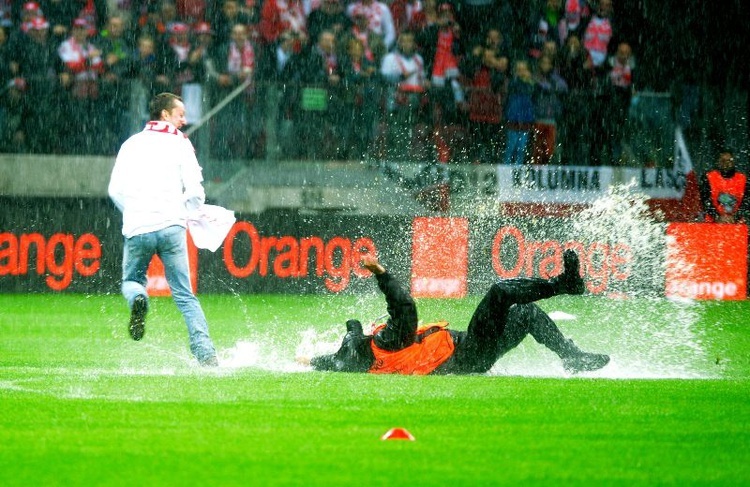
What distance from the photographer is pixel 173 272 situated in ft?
33.2

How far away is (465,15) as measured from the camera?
798 inches

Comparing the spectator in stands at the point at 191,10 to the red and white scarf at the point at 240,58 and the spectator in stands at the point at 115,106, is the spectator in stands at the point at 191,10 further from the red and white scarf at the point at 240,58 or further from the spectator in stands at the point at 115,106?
the spectator in stands at the point at 115,106

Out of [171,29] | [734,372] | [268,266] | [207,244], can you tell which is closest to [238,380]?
[207,244]

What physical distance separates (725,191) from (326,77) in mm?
5525

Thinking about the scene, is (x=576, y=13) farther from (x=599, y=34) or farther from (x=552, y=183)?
(x=552, y=183)

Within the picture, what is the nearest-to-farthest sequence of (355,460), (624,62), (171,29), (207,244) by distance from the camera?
(355,460) → (207,244) → (171,29) → (624,62)

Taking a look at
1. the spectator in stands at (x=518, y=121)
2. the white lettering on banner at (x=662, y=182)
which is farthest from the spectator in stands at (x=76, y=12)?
the white lettering on banner at (x=662, y=182)

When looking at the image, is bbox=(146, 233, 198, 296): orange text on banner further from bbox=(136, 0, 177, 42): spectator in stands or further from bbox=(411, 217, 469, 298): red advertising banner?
bbox=(411, 217, 469, 298): red advertising banner

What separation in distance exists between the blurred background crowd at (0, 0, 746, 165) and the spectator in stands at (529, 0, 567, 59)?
29 millimetres

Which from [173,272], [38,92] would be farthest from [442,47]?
[173,272]

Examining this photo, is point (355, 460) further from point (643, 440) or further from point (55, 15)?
point (55, 15)

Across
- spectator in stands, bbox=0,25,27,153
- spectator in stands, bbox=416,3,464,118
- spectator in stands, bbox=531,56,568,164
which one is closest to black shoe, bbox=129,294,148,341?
spectator in stands, bbox=0,25,27,153

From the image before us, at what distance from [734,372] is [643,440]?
3.75 meters

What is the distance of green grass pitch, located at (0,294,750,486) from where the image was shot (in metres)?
6.03
